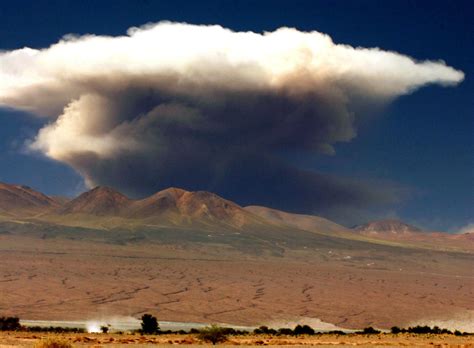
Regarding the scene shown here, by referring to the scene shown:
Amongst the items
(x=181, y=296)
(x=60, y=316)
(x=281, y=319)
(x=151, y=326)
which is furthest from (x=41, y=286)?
(x=151, y=326)

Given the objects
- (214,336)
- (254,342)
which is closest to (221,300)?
(214,336)

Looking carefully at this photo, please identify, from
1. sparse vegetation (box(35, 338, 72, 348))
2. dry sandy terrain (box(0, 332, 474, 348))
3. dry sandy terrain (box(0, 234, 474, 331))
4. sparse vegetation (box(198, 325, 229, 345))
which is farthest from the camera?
dry sandy terrain (box(0, 234, 474, 331))

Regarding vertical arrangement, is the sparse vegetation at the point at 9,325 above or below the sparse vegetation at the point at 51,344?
below

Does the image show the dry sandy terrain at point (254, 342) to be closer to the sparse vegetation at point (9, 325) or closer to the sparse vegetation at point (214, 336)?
the sparse vegetation at point (214, 336)

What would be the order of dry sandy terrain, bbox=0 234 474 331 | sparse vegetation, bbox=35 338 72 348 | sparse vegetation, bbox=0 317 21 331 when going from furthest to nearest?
dry sandy terrain, bbox=0 234 474 331, sparse vegetation, bbox=0 317 21 331, sparse vegetation, bbox=35 338 72 348

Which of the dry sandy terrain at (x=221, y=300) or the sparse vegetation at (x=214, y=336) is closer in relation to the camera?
the sparse vegetation at (x=214, y=336)

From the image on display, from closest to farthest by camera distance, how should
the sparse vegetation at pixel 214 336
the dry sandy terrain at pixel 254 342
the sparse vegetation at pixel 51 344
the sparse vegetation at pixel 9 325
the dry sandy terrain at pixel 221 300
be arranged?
the sparse vegetation at pixel 51 344, the dry sandy terrain at pixel 254 342, the sparse vegetation at pixel 214 336, the sparse vegetation at pixel 9 325, the dry sandy terrain at pixel 221 300

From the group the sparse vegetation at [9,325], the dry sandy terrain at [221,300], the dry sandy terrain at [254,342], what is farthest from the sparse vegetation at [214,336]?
the dry sandy terrain at [221,300]

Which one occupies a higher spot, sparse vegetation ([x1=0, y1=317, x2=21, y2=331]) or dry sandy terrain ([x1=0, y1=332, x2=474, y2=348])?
dry sandy terrain ([x1=0, y1=332, x2=474, y2=348])

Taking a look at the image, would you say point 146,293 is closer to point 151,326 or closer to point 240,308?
point 240,308

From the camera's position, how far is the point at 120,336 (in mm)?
63312

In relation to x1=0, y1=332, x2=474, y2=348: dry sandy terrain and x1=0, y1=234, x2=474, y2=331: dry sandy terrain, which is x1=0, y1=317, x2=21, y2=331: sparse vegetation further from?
x1=0, y1=234, x2=474, y2=331: dry sandy terrain

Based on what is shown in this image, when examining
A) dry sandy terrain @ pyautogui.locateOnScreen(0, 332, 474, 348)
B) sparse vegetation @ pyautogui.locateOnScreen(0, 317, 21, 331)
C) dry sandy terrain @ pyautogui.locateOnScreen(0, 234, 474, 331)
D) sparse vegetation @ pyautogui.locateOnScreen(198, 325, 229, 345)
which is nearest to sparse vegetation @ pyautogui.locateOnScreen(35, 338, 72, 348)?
dry sandy terrain @ pyautogui.locateOnScreen(0, 332, 474, 348)

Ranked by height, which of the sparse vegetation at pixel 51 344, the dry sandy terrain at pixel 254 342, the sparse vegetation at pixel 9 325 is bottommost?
the sparse vegetation at pixel 9 325
